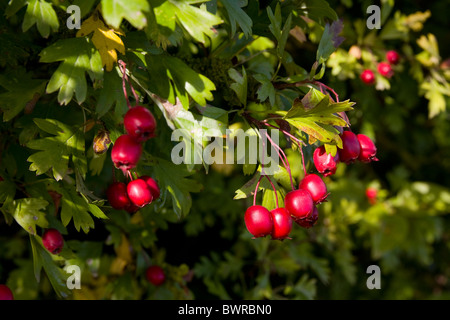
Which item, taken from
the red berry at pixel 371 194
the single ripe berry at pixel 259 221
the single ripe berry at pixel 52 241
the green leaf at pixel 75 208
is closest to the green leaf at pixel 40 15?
the green leaf at pixel 75 208

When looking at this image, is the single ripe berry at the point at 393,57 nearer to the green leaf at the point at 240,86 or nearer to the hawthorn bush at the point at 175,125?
the hawthorn bush at the point at 175,125

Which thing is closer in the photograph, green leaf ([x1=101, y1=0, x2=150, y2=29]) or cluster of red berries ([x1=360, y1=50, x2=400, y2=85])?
green leaf ([x1=101, y1=0, x2=150, y2=29])

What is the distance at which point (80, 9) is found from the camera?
125cm

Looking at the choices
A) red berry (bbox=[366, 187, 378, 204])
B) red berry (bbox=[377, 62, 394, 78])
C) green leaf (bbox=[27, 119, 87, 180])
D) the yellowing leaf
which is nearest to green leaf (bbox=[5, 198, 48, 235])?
green leaf (bbox=[27, 119, 87, 180])

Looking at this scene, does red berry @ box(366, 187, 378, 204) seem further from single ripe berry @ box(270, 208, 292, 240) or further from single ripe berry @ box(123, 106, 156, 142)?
single ripe berry @ box(123, 106, 156, 142)

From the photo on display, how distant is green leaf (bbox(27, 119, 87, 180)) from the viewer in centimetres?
140

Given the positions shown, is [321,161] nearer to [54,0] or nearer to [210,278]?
[54,0]

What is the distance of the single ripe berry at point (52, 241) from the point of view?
1563 millimetres

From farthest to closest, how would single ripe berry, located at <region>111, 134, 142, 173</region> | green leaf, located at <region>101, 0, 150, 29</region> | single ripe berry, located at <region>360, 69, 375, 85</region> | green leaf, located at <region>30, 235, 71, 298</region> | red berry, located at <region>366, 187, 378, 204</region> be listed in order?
red berry, located at <region>366, 187, 378, 204</region>
single ripe berry, located at <region>360, 69, 375, 85</region>
green leaf, located at <region>30, 235, 71, 298</region>
single ripe berry, located at <region>111, 134, 142, 173</region>
green leaf, located at <region>101, 0, 150, 29</region>

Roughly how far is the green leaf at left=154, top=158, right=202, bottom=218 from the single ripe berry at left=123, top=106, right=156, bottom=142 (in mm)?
379

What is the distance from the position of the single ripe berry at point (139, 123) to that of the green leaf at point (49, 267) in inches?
24.3
